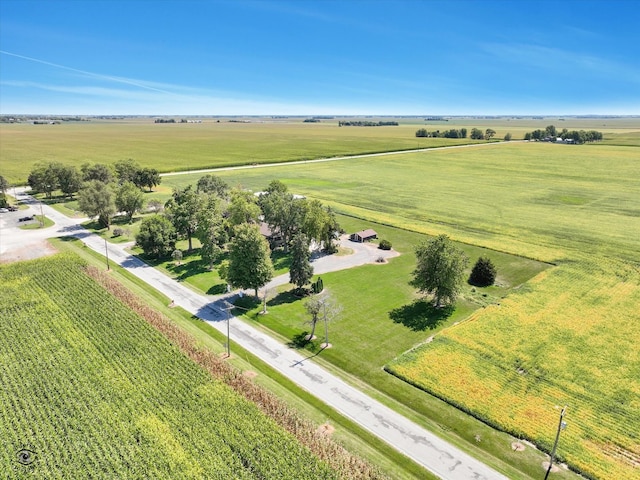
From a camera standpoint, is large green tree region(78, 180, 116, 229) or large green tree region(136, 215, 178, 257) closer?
large green tree region(136, 215, 178, 257)

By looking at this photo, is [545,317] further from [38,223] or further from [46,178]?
[46,178]

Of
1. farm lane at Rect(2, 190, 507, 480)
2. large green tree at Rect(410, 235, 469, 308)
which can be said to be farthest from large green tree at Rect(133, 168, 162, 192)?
large green tree at Rect(410, 235, 469, 308)

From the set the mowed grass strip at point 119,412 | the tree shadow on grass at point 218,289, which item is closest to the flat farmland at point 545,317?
the mowed grass strip at point 119,412

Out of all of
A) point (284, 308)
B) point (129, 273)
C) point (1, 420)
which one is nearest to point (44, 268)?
point (129, 273)

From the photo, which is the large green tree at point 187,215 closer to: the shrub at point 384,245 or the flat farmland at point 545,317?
the flat farmland at point 545,317

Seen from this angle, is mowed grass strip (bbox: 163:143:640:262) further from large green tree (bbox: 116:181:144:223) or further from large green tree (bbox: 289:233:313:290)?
large green tree (bbox: 116:181:144:223)
